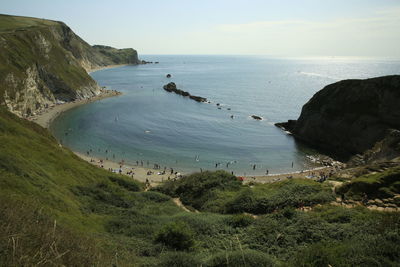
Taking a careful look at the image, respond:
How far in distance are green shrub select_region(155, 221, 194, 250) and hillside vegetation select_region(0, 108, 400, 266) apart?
6 centimetres

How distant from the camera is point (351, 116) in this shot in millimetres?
64125

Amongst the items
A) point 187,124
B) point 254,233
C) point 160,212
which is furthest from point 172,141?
point 254,233

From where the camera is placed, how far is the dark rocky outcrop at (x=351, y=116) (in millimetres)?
58422

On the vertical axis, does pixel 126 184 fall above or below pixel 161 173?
above

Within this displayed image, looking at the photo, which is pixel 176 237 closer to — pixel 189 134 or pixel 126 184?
pixel 126 184

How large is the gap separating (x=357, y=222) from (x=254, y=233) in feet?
19.8

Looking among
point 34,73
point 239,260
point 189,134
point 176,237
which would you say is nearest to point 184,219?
point 176,237

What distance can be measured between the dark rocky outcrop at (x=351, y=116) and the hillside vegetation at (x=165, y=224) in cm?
3902

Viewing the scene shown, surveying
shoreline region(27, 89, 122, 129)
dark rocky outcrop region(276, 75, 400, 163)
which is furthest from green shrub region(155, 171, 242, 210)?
shoreline region(27, 89, 122, 129)

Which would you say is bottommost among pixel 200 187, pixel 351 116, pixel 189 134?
pixel 189 134

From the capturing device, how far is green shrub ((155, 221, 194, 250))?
16.7 metres

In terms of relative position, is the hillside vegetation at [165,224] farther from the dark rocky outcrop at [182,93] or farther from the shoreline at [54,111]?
the dark rocky outcrop at [182,93]

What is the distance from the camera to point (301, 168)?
55.9m

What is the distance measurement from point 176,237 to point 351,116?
5963 centimetres
